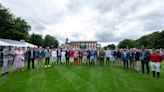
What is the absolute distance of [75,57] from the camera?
72.9 feet

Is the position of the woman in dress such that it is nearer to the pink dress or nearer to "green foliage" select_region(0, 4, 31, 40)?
the pink dress

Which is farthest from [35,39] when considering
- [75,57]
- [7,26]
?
[75,57]

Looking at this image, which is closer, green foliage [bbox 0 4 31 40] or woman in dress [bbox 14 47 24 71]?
woman in dress [bbox 14 47 24 71]

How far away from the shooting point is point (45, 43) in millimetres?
118438

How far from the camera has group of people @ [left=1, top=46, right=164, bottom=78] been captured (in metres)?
17.0

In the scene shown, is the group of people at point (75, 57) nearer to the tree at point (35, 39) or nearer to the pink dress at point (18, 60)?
the pink dress at point (18, 60)

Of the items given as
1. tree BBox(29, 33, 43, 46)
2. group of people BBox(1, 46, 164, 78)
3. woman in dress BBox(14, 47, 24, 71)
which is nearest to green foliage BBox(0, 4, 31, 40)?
tree BBox(29, 33, 43, 46)

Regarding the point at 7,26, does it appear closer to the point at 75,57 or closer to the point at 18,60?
the point at 75,57

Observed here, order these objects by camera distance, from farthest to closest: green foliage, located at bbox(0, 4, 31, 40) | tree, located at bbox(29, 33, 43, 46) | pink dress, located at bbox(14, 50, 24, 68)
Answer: tree, located at bbox(29, 33, 43, 46), green foliage, located at bbox(0, 4, 31, 40), pink dress, located at bbox(14, 50, 24, 68)

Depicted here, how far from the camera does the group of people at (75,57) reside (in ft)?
55.9

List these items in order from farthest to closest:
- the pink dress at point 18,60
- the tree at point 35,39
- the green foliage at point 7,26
A: the tree at point 35,39 < the green foliage at point 7,26 < the pink dress at point 18,60

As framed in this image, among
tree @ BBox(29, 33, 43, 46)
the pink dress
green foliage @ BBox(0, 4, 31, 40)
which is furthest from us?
tree @ BBox(29, 33, 43, 46)

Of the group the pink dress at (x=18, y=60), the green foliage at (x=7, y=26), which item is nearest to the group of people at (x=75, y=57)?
the pink dress at (x=18, y=60)

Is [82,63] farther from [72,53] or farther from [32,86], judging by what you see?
[32,86]
